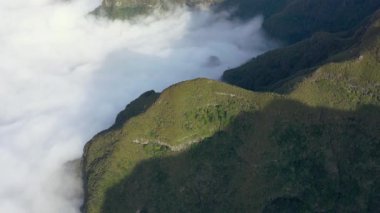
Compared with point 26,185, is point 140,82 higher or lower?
higher

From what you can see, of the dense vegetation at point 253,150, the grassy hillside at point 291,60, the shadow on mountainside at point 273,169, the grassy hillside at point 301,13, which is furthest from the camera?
the grassy hillside at point 301,13

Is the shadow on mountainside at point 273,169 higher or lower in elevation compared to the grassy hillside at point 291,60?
lower

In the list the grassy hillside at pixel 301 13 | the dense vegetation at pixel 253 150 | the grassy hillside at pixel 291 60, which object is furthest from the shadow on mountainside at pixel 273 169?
the grassy hillside at pixel 301 13

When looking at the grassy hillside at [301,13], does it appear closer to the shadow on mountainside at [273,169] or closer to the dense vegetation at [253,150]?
the dense vegetation at [253,150]

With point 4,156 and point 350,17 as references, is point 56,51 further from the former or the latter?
point 350,17

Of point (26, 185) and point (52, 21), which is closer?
point (26, 185)

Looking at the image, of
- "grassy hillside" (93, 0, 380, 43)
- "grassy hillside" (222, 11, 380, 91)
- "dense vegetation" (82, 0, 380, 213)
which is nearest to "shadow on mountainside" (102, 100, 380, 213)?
"dense vegetation" (82, 0, 380, 213)

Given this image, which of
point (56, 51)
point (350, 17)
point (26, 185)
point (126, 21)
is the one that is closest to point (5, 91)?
point (56, 51)
